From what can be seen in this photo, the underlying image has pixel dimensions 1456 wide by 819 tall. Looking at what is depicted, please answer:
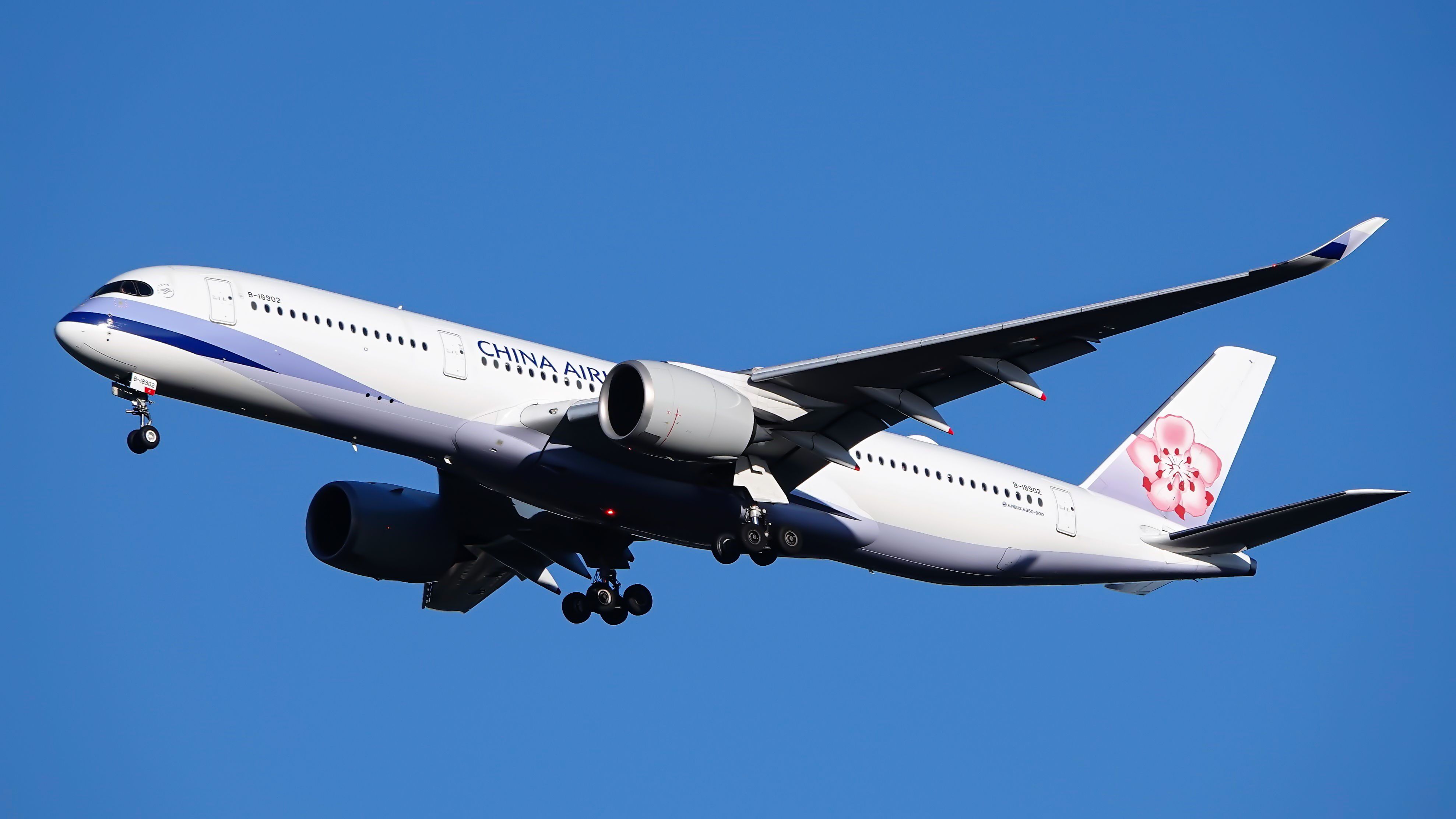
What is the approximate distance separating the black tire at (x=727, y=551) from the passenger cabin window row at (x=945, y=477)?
2979 millimetres

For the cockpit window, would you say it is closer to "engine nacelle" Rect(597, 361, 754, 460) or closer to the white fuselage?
the white fuselage

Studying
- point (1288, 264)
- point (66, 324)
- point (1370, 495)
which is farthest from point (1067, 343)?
point (66, 324)

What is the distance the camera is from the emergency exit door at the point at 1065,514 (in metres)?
31.4

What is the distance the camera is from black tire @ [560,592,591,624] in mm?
32125

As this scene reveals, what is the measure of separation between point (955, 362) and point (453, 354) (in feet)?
27.5

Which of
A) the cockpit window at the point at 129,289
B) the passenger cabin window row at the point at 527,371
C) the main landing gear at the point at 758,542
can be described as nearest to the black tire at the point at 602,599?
the main landing gear at the point at 758,542

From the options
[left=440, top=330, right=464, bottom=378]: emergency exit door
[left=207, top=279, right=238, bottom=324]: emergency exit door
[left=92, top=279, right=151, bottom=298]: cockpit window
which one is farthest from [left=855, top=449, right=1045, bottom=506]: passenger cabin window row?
[left=92, top=279, right=151, bottom=298]: cockpit window

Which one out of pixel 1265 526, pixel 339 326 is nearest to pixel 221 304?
pixel 339 326

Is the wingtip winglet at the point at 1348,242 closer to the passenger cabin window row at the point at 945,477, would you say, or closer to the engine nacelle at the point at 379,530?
the passenger cabin window row at the point at 945,477

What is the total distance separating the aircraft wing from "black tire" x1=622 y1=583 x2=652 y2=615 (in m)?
5.41

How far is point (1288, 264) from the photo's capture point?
21375mm

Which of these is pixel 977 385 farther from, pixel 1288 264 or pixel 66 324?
pixel 66 324

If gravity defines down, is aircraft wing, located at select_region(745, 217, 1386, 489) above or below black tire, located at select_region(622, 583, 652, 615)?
above

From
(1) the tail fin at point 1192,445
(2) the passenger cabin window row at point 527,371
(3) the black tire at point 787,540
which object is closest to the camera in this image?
(2) the passenger cabin window row at point 527,371
